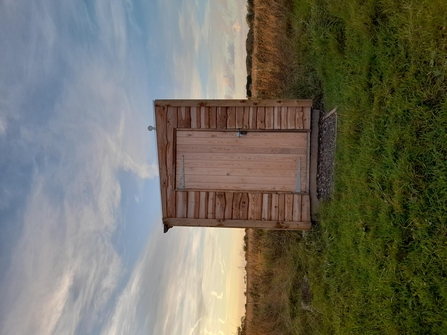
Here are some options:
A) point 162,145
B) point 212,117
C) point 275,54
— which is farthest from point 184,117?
point 275,54

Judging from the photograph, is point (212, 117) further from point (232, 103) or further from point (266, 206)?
point (266, 206)

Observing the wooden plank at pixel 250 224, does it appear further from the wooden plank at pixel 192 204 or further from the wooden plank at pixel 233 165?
the wooden plank at pixel 233 165

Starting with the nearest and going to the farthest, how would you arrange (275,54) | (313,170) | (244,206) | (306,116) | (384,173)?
(384,173)
(306,116)
(244,206)
(313,170)
(275,54)

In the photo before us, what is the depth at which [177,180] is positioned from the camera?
8.73 m

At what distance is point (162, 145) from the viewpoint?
28.5 ft

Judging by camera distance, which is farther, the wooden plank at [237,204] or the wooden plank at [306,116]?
the wooden plank at [237,204]

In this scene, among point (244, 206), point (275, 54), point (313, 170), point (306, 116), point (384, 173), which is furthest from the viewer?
point (275, 54)

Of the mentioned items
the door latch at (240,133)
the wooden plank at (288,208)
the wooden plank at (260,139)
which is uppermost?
the door latch at (240,133)

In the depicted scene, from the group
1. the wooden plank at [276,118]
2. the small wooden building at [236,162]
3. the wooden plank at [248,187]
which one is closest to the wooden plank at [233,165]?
the small wooden building at [236,162]

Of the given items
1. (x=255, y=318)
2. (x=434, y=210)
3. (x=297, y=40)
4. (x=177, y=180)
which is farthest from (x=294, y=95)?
(x=255, y=318)

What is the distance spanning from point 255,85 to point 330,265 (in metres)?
6.72

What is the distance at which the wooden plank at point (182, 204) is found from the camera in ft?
28.7

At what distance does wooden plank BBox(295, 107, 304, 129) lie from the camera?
852 centimetres

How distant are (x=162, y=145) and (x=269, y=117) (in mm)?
2501
